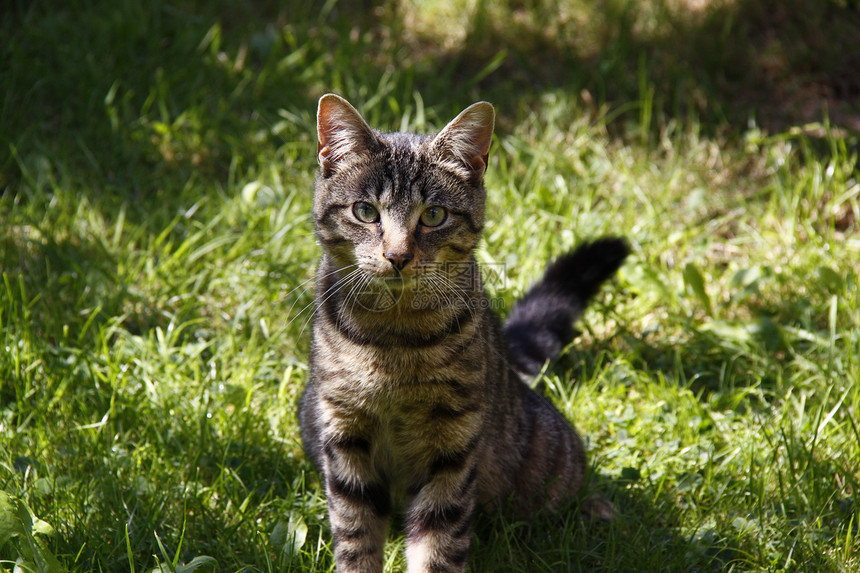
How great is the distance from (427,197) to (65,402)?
1.65 meters

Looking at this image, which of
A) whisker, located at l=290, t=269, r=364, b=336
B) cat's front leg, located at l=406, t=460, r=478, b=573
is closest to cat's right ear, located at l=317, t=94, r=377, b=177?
whisker, located at l=290, t=269, r=364, b=336

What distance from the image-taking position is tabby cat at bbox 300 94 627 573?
238 centimetres

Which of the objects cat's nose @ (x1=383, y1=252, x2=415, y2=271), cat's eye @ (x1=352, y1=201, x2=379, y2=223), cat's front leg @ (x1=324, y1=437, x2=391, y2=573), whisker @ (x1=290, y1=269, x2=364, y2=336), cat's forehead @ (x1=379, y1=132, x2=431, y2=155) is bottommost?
cat's front leg @ (x1=324, y1=437, x2=391, y2=573)

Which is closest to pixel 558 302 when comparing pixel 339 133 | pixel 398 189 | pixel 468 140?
pixel 468 140

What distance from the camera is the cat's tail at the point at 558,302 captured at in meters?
3.19

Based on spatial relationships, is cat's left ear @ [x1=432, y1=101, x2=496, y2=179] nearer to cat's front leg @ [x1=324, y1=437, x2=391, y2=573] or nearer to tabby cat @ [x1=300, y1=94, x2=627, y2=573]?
tabby cat @ [x1=300, y1=94, x2=627, y2=573]

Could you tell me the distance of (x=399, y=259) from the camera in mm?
2266

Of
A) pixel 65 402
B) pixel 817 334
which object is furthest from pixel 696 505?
pixel 65 402

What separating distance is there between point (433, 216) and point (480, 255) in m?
1.55

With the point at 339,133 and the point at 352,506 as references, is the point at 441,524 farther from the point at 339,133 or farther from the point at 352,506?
the point at 339,133

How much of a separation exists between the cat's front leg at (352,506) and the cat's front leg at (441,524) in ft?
0.38

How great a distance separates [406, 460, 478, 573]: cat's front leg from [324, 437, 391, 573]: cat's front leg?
0.12 metres

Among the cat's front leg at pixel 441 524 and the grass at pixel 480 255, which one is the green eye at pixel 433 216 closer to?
the cat's front leg at pixel 441 524

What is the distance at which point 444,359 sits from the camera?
2400 mm
